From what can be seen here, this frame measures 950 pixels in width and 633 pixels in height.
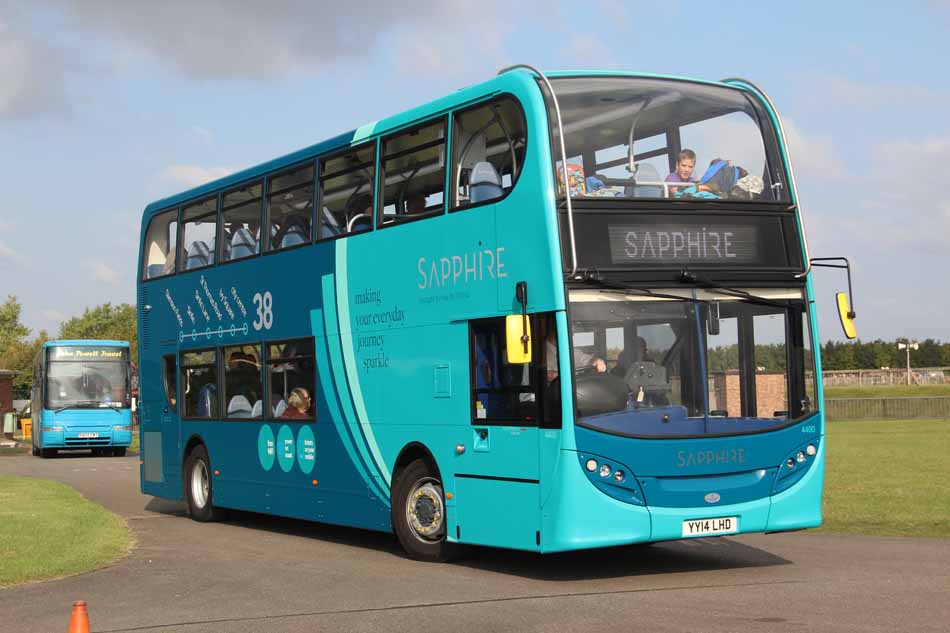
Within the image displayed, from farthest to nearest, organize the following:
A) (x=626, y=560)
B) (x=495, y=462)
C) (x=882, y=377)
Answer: (x=882, y=377) → (x=626, y=560) → (x=495, y=462)

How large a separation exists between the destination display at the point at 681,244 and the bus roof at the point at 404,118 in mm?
1588

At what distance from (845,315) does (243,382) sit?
26.9ft

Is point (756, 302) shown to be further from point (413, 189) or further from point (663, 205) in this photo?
point (413, 189)

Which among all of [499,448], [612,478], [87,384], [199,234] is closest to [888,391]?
[87,384]

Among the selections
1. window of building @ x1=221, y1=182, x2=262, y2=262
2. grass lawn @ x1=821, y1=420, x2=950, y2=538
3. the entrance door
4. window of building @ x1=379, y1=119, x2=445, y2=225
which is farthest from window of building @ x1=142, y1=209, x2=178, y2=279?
grass lawn @ x1=821, y1=420, x2=950, y2=538

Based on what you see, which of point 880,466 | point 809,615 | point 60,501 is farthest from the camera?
point 880,466

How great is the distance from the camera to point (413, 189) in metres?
13.6

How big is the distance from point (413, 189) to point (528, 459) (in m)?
3.32

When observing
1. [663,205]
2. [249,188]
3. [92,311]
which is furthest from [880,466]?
[92,311]

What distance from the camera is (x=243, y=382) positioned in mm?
17547

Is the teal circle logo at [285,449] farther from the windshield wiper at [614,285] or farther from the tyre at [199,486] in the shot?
the windshield wiper at [614,285]

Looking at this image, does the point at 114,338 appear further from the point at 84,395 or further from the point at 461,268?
the point at 461,268

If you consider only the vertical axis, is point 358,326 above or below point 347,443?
above

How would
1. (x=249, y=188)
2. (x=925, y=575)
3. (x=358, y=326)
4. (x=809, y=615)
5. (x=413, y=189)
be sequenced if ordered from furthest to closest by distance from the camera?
(x=249, y=188)
(x=358, y=326)
(x=413, y=189)
(x=925, y=575)
(x=809, y=615)
